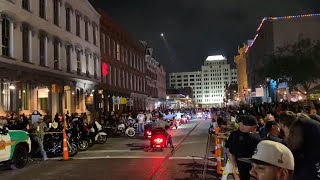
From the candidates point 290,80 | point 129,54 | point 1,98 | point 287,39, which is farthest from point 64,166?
point 287,39

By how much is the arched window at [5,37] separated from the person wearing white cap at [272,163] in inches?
975

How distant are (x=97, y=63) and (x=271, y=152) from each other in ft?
140

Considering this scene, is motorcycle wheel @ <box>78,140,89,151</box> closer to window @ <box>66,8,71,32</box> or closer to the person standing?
the person standing

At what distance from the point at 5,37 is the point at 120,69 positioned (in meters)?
30.0

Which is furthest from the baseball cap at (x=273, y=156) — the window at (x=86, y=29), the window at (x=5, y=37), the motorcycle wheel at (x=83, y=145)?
the window at (x=86, y=29)

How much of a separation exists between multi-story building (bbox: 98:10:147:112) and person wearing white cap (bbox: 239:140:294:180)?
4156 cm

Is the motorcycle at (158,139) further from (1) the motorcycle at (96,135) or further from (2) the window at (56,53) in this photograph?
(2) the window at (56,53)

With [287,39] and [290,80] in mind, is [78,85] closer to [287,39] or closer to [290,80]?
[290,80]

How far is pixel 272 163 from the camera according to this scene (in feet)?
9.96

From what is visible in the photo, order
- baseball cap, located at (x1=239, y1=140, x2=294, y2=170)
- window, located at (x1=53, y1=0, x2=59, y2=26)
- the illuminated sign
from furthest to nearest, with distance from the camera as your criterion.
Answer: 1. the illuminated sign
2. window, located at (x1=53, y1=0, x2=59, y2=26)
3. baseball cap, located at (x1=239, y1=140, x2=294, y2=170)

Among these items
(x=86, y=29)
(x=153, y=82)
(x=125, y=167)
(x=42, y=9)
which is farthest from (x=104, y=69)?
(x=153, y=82)

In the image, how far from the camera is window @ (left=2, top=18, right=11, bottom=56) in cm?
2580

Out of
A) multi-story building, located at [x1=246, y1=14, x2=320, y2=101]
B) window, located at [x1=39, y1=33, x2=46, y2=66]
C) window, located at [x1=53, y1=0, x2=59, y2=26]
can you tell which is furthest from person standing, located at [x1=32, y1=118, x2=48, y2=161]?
multi-story building, located at [x1=246, y1=14, x2=320, y2=101]

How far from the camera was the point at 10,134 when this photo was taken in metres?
14.7
